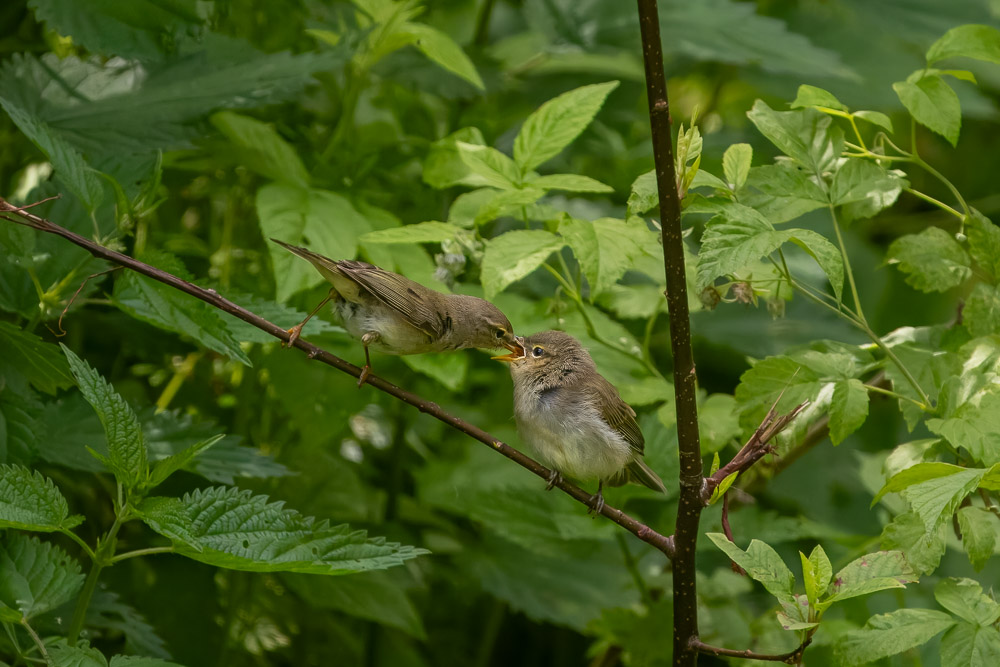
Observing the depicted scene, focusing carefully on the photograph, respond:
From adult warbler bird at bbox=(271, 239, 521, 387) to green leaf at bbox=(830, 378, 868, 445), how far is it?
940 mm

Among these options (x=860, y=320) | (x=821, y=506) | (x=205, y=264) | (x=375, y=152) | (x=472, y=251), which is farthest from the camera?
(x=821, y=506)

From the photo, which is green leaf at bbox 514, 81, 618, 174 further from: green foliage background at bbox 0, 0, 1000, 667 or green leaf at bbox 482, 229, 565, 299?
green leaf at bbox 482, 229, 565, 299

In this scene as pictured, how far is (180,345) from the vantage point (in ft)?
8.61

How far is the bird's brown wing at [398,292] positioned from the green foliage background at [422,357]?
0.31 feet

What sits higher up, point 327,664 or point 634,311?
point 634,311

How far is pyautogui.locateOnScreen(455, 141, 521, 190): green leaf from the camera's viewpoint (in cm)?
217

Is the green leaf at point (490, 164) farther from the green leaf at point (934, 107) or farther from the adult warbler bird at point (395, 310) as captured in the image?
the green leaf at point (934, 107)

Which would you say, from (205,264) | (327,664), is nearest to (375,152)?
(205,264)

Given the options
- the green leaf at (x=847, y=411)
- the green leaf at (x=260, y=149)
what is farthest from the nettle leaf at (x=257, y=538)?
the green leaf at (x=260, y=149)

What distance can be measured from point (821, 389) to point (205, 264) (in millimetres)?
1843

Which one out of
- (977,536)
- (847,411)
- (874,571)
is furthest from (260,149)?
(977,536)

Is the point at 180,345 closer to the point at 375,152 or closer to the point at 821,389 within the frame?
the point at 375,152

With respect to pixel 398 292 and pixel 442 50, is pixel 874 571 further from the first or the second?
pixel 442 50

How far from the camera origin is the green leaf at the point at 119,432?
1564 millimetres
